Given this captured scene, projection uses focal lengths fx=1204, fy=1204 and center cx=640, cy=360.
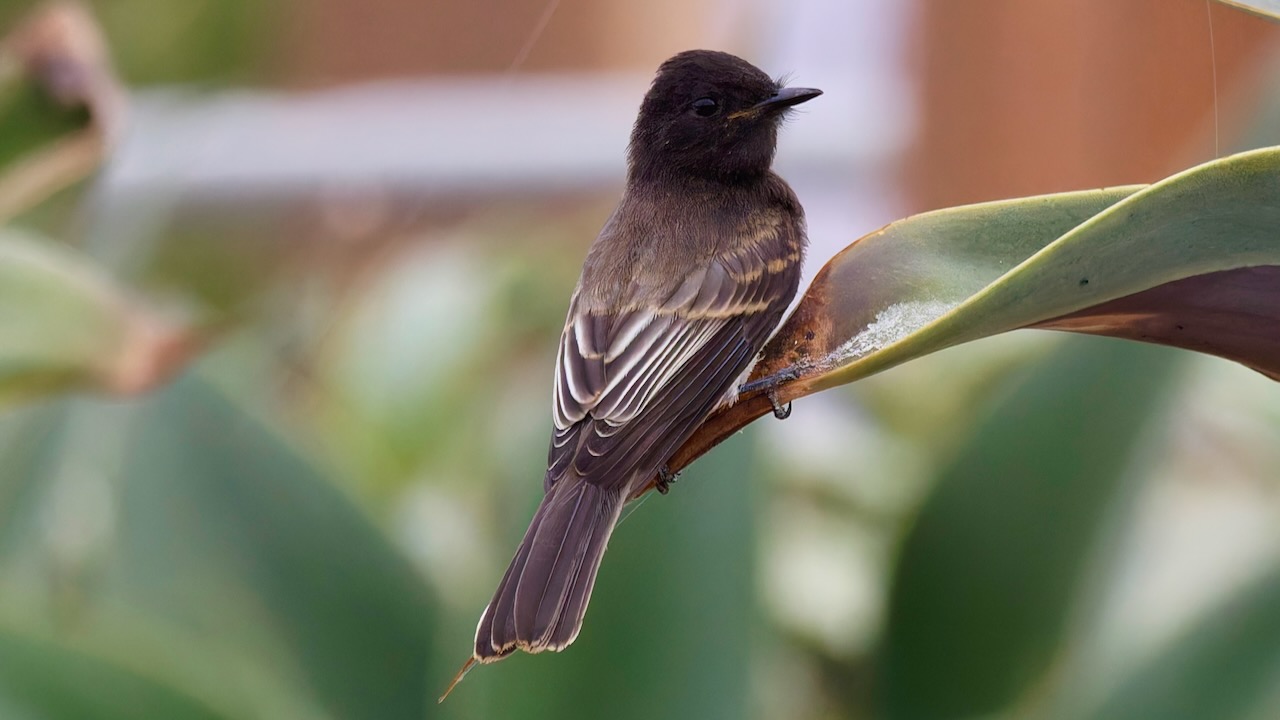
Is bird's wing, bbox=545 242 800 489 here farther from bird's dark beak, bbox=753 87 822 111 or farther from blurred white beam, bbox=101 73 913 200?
blurred white beam, bbox=101 73 913 200

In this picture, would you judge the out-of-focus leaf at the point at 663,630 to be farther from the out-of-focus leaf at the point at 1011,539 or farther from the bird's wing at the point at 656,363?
the out-of-focus leaf at the point at 1011,539

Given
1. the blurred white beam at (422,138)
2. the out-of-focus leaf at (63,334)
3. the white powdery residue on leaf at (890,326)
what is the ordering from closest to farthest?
the white powdery residue on leaf at (890,326)
the out-of-focus leaf at (63,334)
the blurred white beam at (422,138)

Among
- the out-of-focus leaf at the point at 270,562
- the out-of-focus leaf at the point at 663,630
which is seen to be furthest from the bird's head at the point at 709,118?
the out-of-focus leaf at the point at 270,562

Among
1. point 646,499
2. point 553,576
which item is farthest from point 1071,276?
point 646,499

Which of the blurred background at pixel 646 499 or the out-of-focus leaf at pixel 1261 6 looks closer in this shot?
the out-of-focus leaf at pixel 1261 6

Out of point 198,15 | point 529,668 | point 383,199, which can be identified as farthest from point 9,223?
point 529,668

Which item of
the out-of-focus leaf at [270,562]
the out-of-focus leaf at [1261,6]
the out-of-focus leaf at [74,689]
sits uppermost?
the out-of-focus leaf at [1261,6]

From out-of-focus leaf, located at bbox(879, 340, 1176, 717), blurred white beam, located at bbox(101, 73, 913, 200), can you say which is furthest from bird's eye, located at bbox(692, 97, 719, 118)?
out-of-focus leaf, located at bbox(879, 340, 1176, 717)

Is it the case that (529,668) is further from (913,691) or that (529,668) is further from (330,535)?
(913,691)
